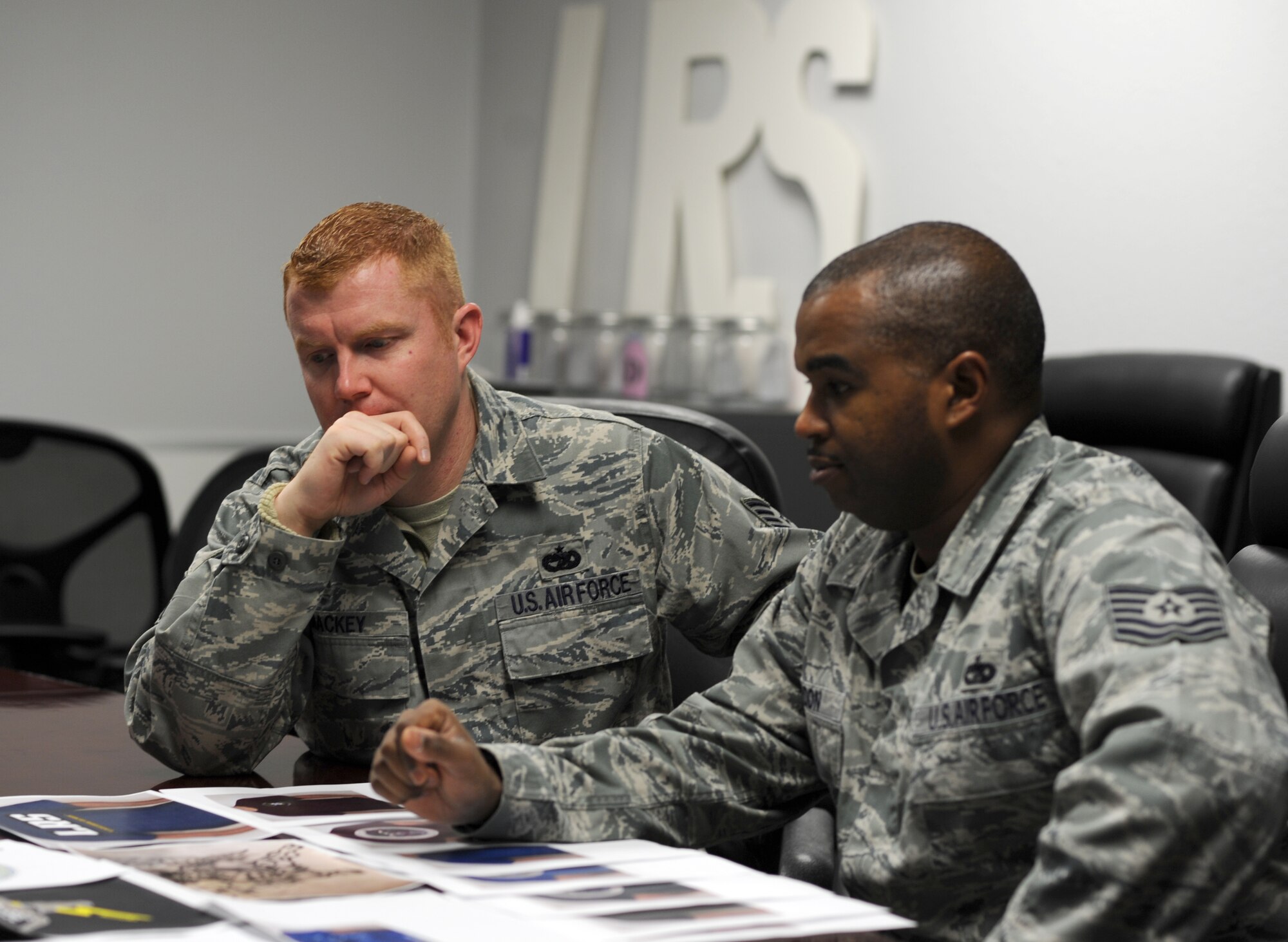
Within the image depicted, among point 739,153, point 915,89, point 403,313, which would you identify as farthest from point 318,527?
point 739,153

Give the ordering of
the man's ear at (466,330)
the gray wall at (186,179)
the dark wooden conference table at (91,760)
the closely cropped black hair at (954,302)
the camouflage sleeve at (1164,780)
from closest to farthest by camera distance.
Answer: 1. the camouflage sleeve at (1164,780)
2. the closely cropped black hair at (954,302)
3. the dark wooden conference table at (91,760)
4. the man's ear at (466,330)
5. the gray wall at (186,179)

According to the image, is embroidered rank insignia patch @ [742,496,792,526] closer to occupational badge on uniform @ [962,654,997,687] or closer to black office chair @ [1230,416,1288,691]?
black office chair @ [1230,416,1288,691]

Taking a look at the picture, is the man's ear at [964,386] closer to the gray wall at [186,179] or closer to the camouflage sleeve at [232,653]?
the camouflage sleeve at [232,653]

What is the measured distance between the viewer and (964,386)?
3.24 feet

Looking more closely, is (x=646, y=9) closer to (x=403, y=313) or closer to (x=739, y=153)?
(x=739, y=153)

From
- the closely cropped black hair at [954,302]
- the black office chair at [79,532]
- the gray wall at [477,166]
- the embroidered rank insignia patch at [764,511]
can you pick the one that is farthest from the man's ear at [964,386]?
the black office chair at [79,532]

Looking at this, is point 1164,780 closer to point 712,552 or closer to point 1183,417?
point 712,552

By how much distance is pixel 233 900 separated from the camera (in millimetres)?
837

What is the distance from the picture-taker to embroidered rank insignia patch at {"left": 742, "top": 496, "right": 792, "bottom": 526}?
5.16 feet

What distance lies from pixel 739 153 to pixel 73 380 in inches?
82.1

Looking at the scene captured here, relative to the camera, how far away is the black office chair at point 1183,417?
2.40 m

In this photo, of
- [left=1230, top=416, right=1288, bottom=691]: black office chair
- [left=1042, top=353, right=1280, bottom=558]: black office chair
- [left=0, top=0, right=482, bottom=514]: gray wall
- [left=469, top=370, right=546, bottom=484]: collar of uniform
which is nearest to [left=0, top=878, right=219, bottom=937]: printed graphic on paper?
[left=469, top=370, right=546, bottom=484]: collar of uniform

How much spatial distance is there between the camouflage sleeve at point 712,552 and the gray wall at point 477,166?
174 centimetres

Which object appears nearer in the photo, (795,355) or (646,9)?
(795,355)
